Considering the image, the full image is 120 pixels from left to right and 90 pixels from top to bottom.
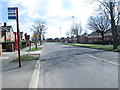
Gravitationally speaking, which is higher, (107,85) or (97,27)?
(97,27)

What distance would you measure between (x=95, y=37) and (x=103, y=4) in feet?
204

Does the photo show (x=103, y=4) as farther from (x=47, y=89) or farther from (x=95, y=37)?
(x=95, y=37)

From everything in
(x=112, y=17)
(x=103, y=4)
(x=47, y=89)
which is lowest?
(x=47, y=89)

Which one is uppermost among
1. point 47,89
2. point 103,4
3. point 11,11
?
point 103,4

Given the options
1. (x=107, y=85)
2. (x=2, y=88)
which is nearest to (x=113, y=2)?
(x=107, y=85)

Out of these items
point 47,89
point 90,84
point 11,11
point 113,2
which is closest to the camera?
point 47,89

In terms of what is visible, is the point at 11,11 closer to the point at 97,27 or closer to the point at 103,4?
the point at 103,4

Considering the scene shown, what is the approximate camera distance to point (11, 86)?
5066 millimetres

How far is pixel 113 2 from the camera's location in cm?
2506

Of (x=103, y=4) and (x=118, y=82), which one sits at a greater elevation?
(x=103, y=4)

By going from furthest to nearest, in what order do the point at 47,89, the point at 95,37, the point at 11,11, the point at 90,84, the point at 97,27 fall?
the point at 95,37
the point at 97,27
the point at 11,11
the point at 90,84
the point at 47,89

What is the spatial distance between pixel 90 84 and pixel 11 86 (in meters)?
2.92

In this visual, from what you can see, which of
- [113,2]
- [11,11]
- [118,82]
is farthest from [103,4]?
[118,82]

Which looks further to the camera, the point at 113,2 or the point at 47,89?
the point at 113,2
